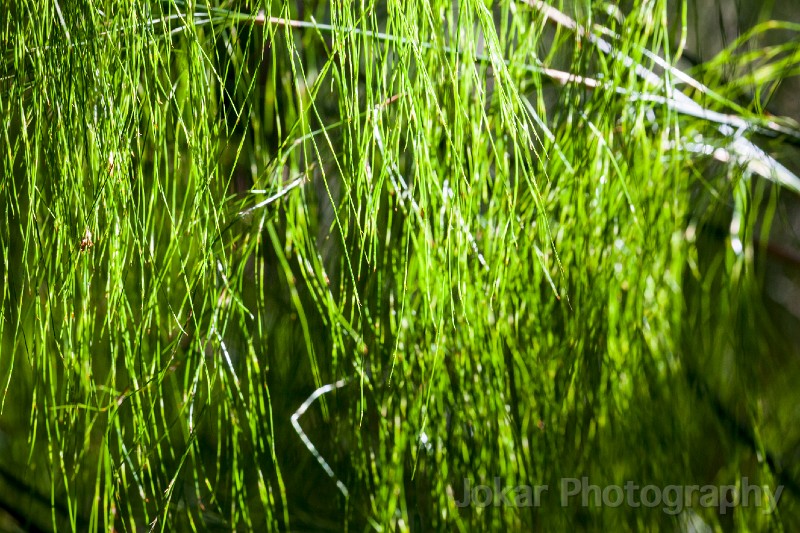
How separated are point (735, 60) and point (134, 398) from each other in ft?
1.86

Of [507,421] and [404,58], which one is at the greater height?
[404,58]

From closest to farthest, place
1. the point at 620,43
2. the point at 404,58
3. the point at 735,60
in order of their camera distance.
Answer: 1. the point at 404,58
2. the point at 620,43
3. the point at 735,60

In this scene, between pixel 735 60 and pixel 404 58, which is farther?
pixel 735 60

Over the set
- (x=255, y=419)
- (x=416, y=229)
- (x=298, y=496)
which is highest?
(x=416, y=229)

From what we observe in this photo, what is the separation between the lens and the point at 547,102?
91cm

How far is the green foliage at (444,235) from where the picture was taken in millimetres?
410

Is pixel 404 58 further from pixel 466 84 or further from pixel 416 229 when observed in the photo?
pixel 416 229

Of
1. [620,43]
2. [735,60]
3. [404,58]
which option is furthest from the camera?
[735,60]

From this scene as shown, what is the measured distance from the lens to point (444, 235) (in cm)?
50

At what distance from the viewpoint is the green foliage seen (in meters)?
0.41

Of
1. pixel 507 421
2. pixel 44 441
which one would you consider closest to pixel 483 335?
pixel 507 421

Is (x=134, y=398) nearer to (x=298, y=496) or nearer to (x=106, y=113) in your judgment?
(x=106, y=113)

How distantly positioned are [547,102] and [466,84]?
0.51 m

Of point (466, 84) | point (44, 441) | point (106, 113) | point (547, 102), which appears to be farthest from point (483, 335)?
point (44, 441)
